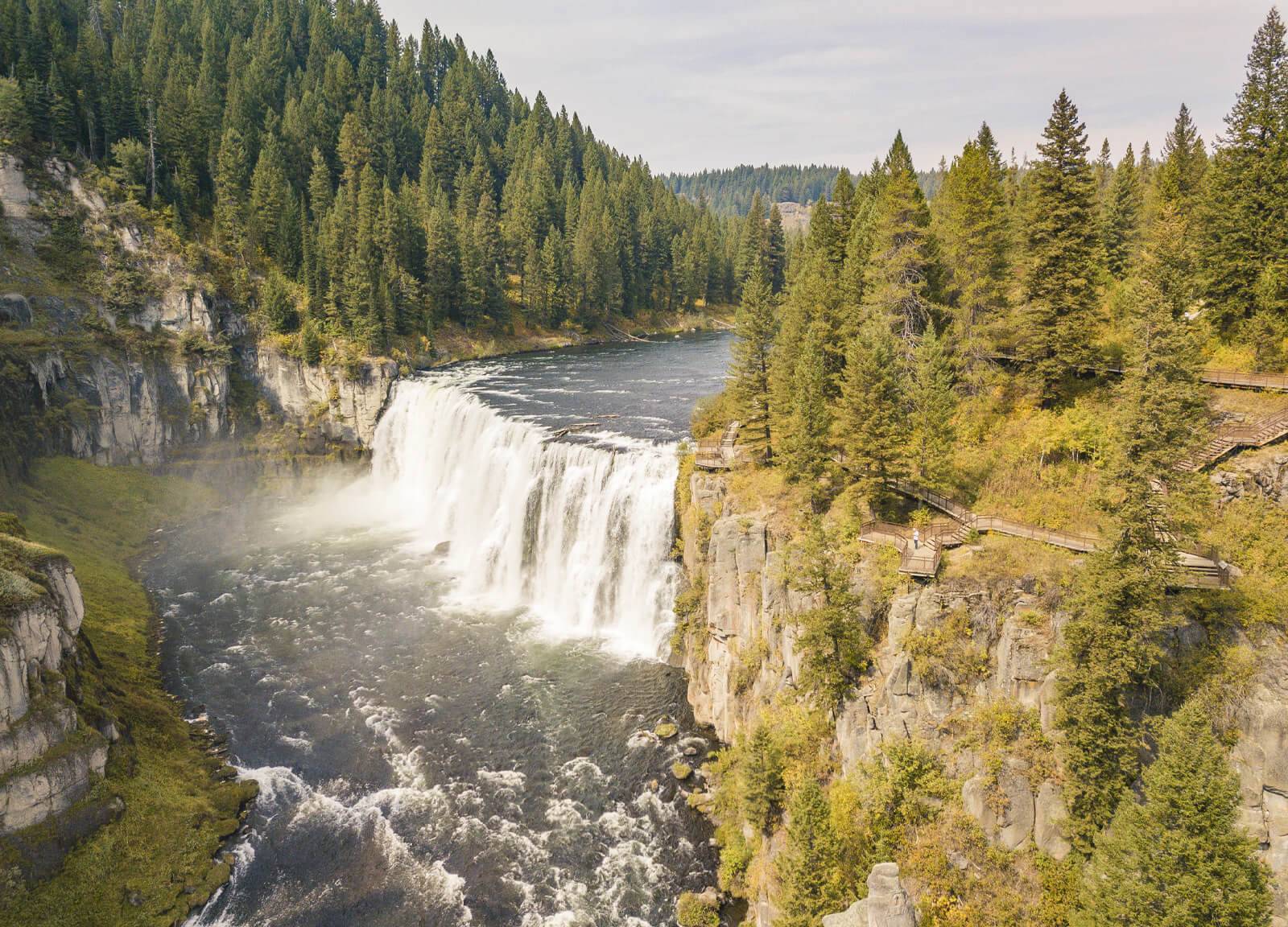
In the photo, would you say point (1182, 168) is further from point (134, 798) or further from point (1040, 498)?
point (134, 798)

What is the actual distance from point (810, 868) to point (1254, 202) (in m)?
32.7

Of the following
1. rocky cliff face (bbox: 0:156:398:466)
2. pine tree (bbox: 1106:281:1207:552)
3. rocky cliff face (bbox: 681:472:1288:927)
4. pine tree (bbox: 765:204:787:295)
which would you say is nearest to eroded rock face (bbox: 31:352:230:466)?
rocky cliff face (bbox: 0:156:398:466)

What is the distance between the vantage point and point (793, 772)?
83.3 feet

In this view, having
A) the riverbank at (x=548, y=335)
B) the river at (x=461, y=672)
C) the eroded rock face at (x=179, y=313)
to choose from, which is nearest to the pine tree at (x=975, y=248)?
the river at (x=461, y=672)

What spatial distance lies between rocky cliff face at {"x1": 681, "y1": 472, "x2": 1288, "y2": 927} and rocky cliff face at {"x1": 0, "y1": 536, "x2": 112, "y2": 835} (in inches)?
978

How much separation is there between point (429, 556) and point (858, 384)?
121 ft

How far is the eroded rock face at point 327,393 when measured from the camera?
241 feet

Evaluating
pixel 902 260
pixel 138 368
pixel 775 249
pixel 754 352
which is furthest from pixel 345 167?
pixel 902 260

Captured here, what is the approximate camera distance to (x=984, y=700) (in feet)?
73.7

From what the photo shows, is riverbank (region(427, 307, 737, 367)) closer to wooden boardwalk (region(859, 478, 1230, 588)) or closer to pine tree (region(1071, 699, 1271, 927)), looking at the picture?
wooden boardwalk (region(859, 478, 1230, 588))

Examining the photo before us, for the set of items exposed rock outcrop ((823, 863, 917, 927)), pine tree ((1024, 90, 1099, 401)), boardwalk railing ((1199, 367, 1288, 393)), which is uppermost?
pine tree ((1024, 90, 1099, 401))

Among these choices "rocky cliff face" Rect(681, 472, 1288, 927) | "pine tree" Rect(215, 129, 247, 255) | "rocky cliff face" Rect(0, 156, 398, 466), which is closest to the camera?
"rocky cliff face" Rect(681, 472, 1288, 927)

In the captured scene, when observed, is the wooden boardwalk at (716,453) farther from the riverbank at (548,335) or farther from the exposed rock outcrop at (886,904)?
the riverbank at (548,335)

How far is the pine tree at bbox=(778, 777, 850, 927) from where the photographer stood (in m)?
20.2
